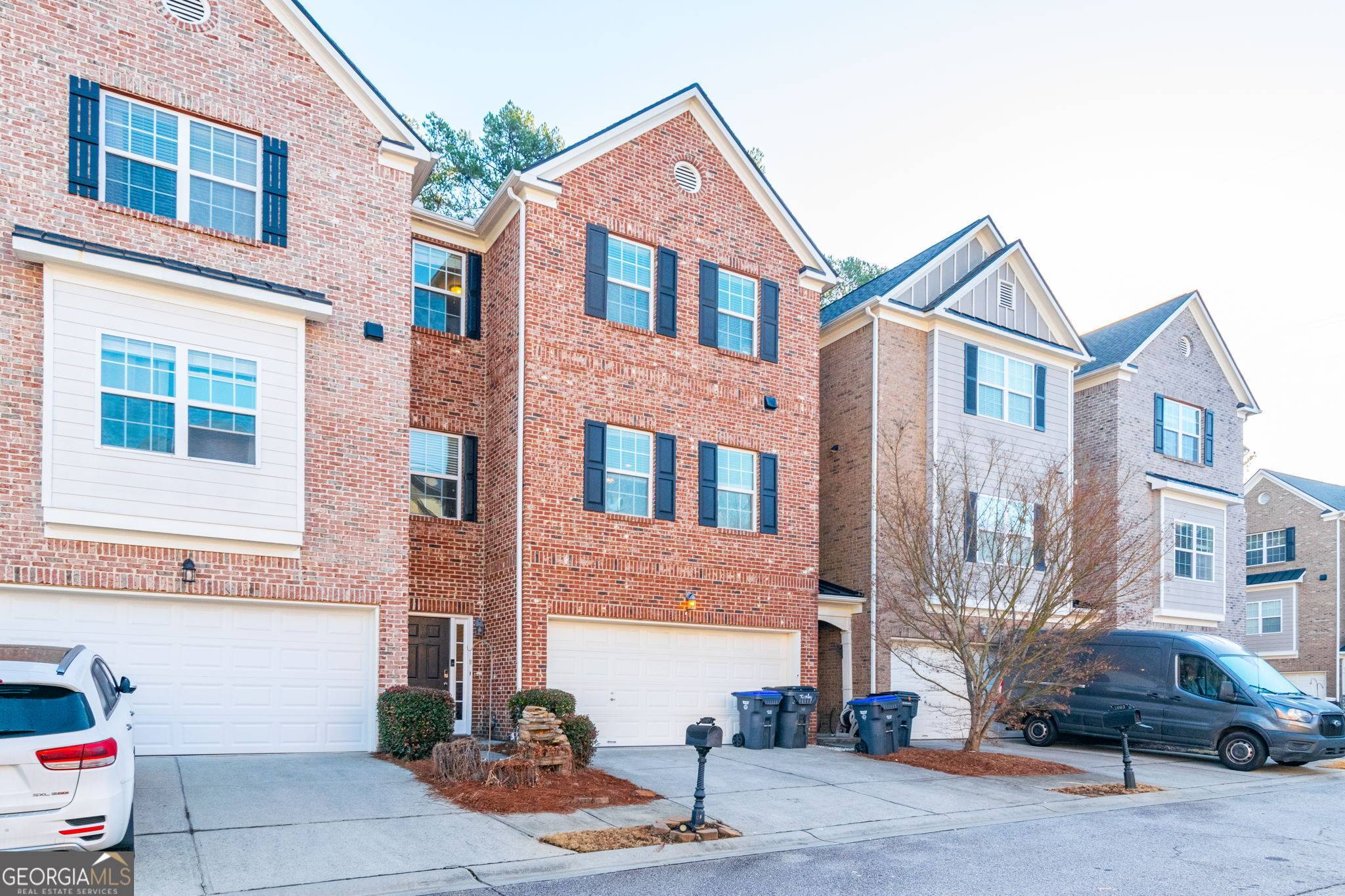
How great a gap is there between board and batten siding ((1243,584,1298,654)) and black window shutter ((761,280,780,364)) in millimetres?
23071

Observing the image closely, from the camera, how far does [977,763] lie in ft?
49.2

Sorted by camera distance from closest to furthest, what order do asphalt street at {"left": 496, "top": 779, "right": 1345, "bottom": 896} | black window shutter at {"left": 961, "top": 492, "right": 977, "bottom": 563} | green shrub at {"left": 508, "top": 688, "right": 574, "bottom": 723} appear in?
1. asphalt street at {"left": 496, "top": 779, "right": 1345, "bottom": 896}
2. green shrub at {"left": 508, "top": 688, "right": 574, "bottom": 723}
3. black window shutter at {"left": 961, "top": 492, "right": 977, "bottom": 563}

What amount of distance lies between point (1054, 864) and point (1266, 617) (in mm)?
29745

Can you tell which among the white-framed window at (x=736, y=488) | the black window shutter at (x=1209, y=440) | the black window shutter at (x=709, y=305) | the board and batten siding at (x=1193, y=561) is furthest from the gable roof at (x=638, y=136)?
the black window shutter at (x=1209, y=440)

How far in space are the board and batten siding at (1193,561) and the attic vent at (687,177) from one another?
1363 cm

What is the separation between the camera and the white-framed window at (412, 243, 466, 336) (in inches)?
659

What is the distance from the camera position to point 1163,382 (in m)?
25.4

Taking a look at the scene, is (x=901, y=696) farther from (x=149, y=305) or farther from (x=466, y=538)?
(x=149, y=305)

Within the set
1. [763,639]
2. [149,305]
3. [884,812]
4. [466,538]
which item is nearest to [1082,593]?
[763,639]

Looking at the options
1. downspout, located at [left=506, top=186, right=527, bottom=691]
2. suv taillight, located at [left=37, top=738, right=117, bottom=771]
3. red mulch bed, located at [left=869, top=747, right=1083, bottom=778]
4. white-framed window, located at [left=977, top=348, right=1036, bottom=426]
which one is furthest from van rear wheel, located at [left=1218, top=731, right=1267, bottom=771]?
suv taillight, located at [left=37, top=738, right=117, bottom=771]

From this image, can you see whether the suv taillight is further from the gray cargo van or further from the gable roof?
the gray cargo van

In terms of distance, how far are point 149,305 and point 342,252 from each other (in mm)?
2654

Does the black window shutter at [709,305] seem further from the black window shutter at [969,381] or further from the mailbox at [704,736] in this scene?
the mailbox at [704,736]

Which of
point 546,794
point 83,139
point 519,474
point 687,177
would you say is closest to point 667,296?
point 687,177
